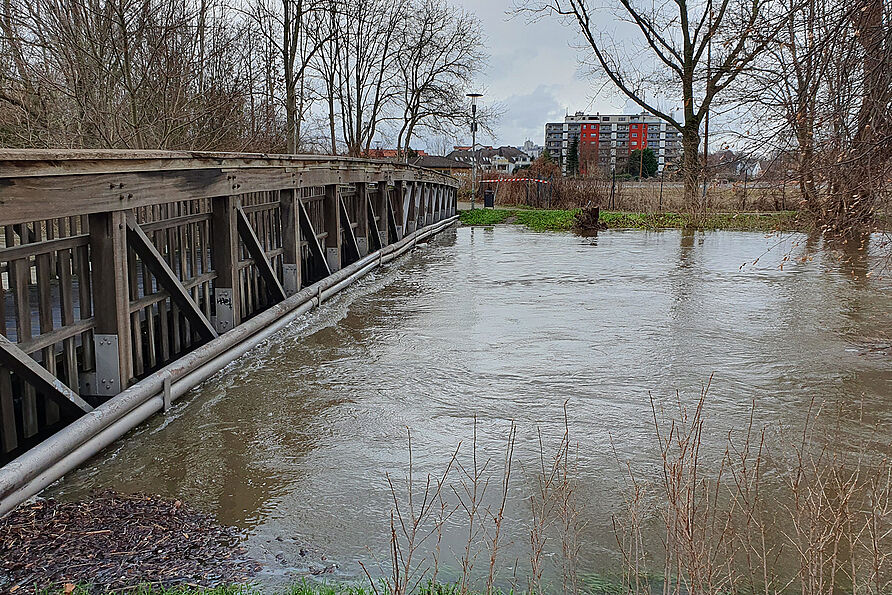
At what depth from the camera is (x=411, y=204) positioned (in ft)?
66.5

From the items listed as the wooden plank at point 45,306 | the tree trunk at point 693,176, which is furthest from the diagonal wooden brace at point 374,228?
the wooden plank at point 45,306

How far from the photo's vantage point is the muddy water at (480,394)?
14.7ft

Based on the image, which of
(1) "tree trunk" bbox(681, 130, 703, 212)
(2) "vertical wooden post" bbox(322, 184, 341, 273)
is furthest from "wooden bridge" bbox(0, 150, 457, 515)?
(1) "tree trunk" bbox(681, 130, 703, 212)

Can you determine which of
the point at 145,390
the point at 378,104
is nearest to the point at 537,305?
the point at 145,390

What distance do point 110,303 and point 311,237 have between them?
513cm

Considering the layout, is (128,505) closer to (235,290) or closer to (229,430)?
(229,430)

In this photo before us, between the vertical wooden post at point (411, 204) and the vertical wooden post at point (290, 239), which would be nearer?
the vertical wooden post at point (290, 239)

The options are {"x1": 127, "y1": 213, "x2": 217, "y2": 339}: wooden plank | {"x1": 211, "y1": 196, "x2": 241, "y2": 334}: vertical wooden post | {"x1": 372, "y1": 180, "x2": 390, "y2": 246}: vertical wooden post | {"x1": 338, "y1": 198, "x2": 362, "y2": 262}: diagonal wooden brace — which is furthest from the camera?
{"x1": 372, "y1": 180, "x2": 390, "y2": 246}: vertical wooden post

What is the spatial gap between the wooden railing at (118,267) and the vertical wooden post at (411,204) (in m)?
7.80

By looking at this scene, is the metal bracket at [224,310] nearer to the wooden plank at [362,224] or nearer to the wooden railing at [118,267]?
the wooden railing at [118,267]

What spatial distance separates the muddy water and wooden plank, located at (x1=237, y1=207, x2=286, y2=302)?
0.58 m

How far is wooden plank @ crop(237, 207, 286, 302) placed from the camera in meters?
7.85

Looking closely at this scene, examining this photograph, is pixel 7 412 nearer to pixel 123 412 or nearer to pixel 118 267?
pixel 123 412

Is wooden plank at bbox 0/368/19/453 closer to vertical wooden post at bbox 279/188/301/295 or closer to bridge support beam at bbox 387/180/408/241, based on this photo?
vertical wooden post at bbox 279/188/301/295
